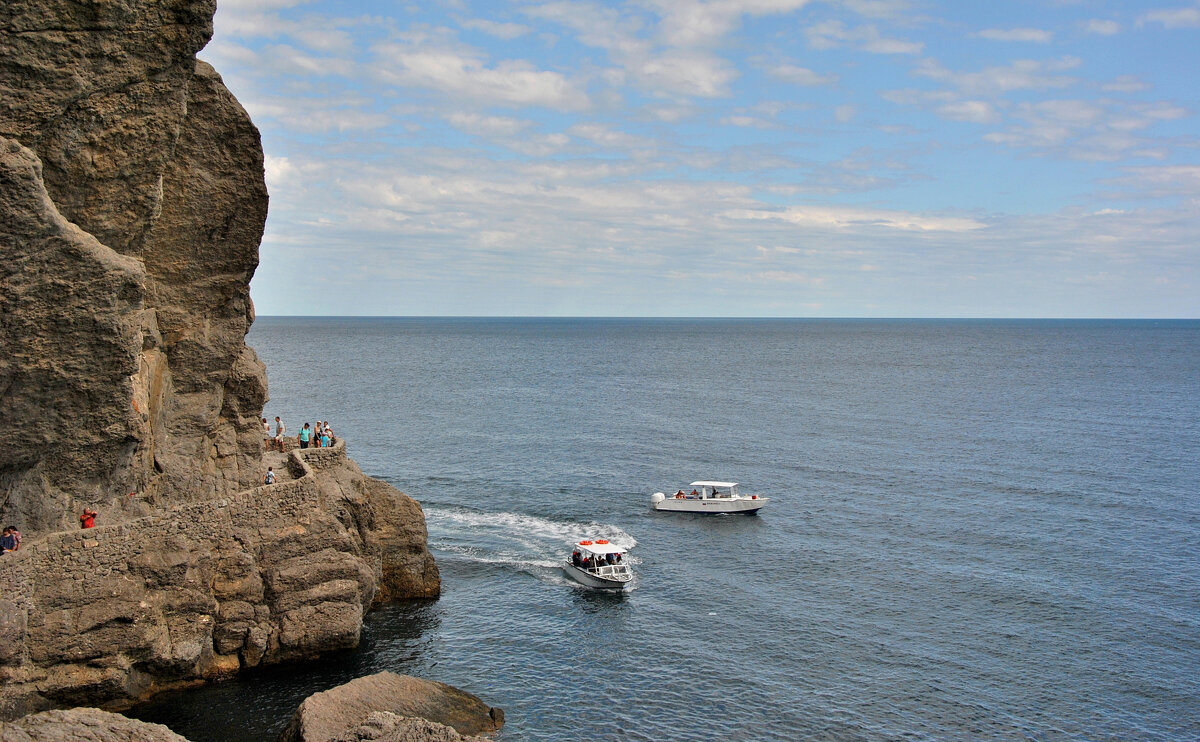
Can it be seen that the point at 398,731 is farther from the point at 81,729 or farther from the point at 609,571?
the point at 609,571

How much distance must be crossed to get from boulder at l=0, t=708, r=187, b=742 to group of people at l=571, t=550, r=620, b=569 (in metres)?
23.0

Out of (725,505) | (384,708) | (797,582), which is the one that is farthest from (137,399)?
(725,505)

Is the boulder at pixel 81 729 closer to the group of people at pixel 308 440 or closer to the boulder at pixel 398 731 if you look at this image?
the boulder at pixel 398 731

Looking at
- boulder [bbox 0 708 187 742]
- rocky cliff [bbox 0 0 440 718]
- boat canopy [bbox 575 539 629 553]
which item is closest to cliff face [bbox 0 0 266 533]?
rocky cliff [bbox 0 0 440 718]

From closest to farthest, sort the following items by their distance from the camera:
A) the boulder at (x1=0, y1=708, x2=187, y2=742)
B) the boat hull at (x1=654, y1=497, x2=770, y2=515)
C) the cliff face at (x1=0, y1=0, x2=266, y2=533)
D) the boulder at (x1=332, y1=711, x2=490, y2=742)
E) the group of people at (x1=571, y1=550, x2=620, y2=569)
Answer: the boulder at (x1=0, y1=708, x2=187, y2=742) → the cliff face at (x1=0, y1=0, x2=266, y2=533) → the boulder at (x1=332, y1=711, x2=490, y2=742) → the group of people at (x1=571, y1=550, x2=620, y2=569) → the boat hull at (x1=654, y1=497, x2=770, y2=515)

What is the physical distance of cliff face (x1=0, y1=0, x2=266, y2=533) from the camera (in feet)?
69.5

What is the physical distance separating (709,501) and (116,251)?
41.0m

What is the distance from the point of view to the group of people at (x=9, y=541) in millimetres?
24297

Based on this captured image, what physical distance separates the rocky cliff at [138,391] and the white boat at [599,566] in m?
11.5

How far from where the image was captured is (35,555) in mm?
24703

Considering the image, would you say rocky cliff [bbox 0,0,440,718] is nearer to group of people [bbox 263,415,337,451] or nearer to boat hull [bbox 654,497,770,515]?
group of people [bbox 263,415,337,451]

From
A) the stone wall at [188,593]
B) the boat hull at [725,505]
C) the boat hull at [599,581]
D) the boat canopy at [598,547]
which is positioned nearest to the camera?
the stone wall at [188,593]

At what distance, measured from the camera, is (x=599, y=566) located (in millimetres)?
43375

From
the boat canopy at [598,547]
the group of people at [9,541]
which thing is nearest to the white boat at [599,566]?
the boat canopy at [598,547]
